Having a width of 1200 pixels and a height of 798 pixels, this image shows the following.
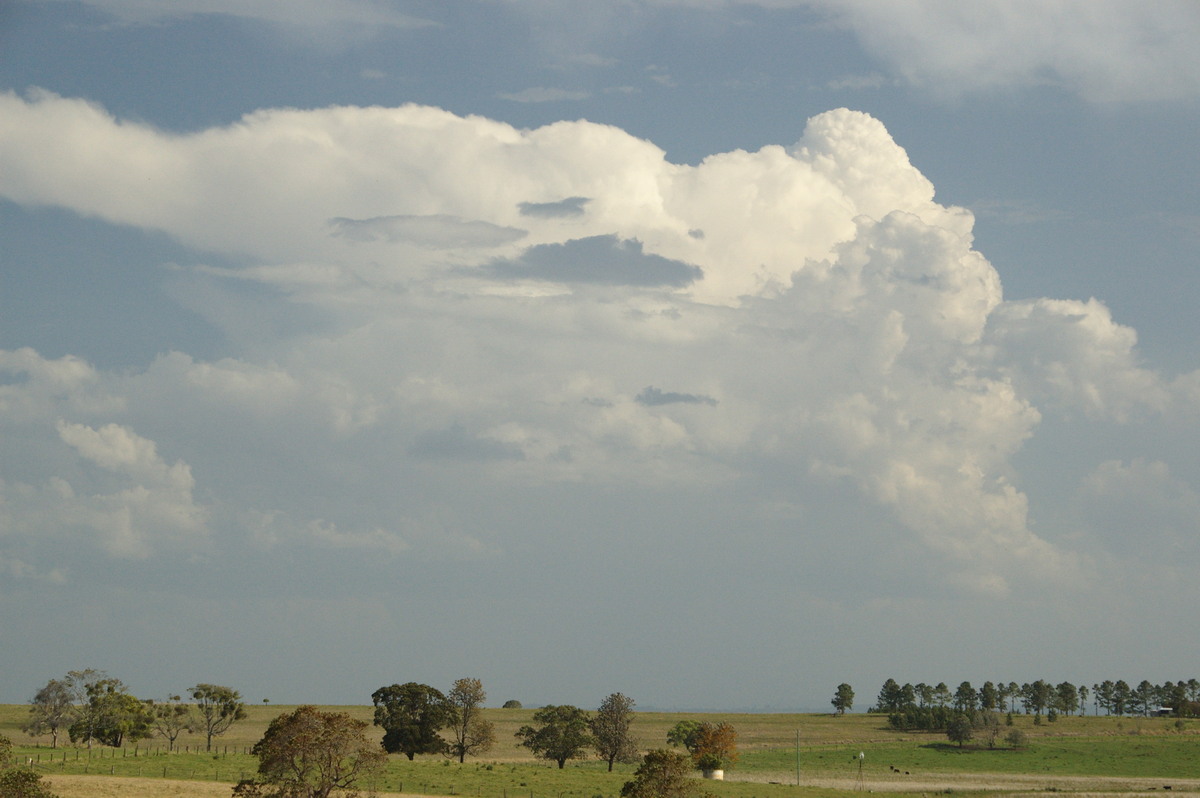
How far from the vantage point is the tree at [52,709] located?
5290 inches

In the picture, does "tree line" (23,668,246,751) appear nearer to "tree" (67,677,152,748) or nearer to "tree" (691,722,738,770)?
"tree" (67,677,152,748)

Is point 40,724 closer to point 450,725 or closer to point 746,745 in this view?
point 450,725

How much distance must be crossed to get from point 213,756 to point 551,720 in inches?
1421

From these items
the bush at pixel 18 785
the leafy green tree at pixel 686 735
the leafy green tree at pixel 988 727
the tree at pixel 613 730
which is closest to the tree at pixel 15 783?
the bush at pixel 18 785

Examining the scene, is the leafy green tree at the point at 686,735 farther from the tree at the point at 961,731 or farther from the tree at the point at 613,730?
the tree at the point at 961,731

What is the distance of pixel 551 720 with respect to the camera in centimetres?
11819

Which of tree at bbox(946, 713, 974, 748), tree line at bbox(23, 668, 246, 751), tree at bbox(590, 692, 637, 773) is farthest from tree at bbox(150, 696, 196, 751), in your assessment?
tree at bbox(946, 713, 974, 748)

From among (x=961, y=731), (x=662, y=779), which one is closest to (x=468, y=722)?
(x=662, y=779)

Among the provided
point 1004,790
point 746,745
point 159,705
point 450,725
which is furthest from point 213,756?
point 746,745

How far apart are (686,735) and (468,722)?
41.4m

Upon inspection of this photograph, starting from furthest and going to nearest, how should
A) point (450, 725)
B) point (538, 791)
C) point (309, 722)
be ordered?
point (450, 725) < point (538, 791) < point (309, 722)

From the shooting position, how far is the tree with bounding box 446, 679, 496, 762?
114625mm

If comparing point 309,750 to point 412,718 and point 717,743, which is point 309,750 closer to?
point 412,718

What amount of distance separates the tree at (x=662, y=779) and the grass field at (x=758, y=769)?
2735 cm
